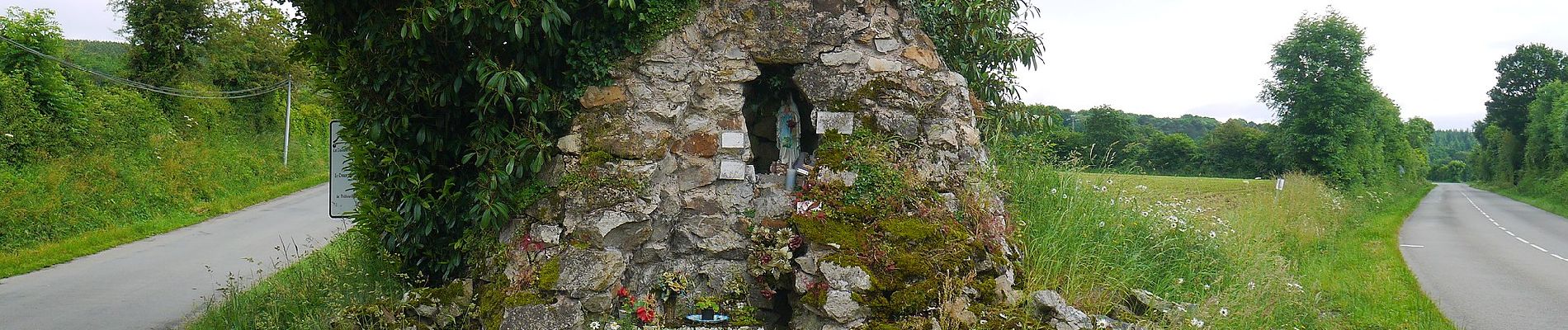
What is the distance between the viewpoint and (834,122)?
21.3ft

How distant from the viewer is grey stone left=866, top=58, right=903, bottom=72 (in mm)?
6629

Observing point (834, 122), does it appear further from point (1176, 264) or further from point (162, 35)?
point (162, 35)

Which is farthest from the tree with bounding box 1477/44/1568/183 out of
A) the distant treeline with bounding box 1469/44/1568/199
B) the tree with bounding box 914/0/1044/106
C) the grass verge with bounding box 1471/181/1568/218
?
the tree with bounding box 914/0/1044/106

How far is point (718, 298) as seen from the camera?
6223 millimetres

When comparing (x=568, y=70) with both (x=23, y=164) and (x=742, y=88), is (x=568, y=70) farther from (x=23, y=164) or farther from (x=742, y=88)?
(x=23, y=164)

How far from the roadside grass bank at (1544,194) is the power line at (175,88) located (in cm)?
3410

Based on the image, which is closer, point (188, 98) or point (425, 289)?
point (425, 289)

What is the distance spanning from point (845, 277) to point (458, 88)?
9.61ft

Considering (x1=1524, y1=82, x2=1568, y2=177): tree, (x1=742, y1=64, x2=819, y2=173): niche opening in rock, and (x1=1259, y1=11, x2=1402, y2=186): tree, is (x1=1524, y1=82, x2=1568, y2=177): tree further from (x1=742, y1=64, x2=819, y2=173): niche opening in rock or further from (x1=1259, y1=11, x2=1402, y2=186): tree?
(x1=742, y1=64, x2=819, y2=173): niche opening in rock

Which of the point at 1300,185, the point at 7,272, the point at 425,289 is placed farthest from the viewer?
the point at 1300,185

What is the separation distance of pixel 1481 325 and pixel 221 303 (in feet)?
39.1

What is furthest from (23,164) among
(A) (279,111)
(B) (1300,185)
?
(B) (1300,185)

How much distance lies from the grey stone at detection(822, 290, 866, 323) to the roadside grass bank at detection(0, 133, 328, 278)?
10394mm

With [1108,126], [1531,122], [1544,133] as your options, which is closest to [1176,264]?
[1108,126]
